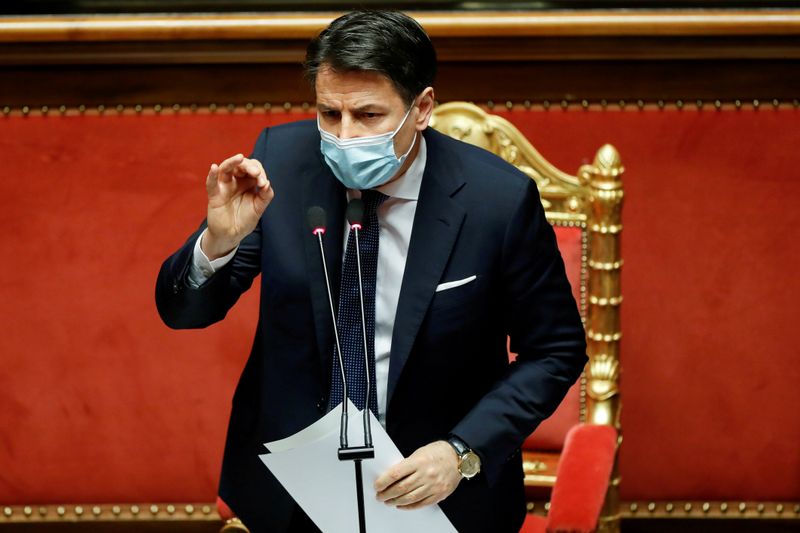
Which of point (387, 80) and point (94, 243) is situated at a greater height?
A: point (387, 80)

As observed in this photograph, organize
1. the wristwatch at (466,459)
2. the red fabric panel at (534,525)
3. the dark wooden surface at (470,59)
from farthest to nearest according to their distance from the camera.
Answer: the dark wooden surface at (470,59) → the red fabric panel at (534,525) → the wristwatch at (466,459)

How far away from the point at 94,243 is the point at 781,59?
1.69 meters

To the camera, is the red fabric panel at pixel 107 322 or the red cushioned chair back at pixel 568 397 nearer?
the red cushioned chair back at pixel 568 397

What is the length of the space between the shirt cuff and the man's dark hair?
289mm

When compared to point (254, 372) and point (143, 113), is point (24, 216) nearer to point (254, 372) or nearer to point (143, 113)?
point (143, 113)

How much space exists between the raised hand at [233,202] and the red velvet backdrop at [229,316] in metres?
1.22

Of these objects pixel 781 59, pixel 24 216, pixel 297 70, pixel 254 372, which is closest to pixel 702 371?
pixel 781 59

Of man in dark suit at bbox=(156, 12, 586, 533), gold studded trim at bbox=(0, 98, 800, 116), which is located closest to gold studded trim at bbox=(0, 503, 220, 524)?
gold studded trim at bbox=(0, 98, 800, 116)

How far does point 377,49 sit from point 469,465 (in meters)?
0.58

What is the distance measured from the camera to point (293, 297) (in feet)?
5.46

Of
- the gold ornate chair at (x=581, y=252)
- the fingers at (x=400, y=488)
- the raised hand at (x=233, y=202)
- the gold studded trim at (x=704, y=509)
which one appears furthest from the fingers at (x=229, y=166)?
the gold studded trim at (x=704, y=509)

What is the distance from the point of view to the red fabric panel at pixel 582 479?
1.82 metres

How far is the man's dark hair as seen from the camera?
1575 mm

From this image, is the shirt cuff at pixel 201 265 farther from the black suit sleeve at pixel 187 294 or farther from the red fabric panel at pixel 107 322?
the red fabric panel at pixel 107 322
